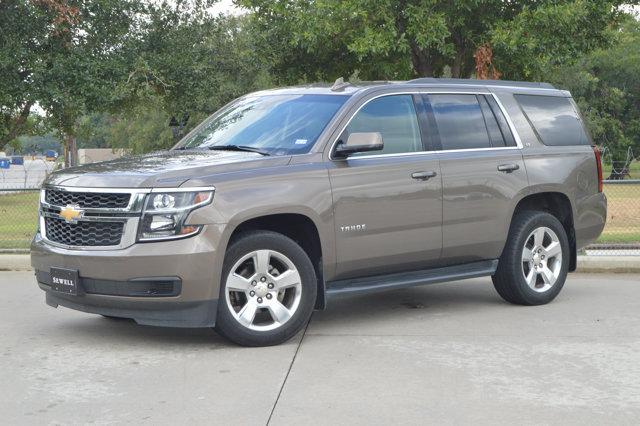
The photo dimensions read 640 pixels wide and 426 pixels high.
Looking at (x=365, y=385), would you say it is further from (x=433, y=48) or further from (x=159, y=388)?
(x=433, y=48)

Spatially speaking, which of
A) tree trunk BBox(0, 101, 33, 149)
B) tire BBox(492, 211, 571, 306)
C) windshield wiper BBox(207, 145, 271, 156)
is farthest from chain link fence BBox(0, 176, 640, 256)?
tree trunk BBox(0, 101, 33, 149)

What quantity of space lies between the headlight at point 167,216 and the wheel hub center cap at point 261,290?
0.68m

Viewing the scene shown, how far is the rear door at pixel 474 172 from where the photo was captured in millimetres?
8586

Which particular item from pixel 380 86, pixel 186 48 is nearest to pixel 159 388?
pixel 380 86

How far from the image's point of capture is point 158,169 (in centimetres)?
734

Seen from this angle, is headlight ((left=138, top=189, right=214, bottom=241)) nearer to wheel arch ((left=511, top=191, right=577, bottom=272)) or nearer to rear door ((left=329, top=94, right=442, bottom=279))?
rear door ((left=329, top=94, right=442, bottom=279))

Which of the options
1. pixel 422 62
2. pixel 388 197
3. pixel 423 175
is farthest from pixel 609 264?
pixel 422 62

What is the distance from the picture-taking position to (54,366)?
6883 mm

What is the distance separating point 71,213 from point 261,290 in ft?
4.78

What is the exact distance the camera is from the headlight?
7062 millimetres

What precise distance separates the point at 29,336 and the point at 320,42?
1797 cm

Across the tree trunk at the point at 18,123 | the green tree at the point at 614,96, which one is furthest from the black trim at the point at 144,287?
the green tree at the point at 614,96

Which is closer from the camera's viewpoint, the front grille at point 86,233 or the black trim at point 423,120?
the front grille at point 86,233

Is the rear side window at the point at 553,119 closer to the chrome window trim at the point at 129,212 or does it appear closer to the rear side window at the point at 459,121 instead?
the rear side window at the point at 459,121
